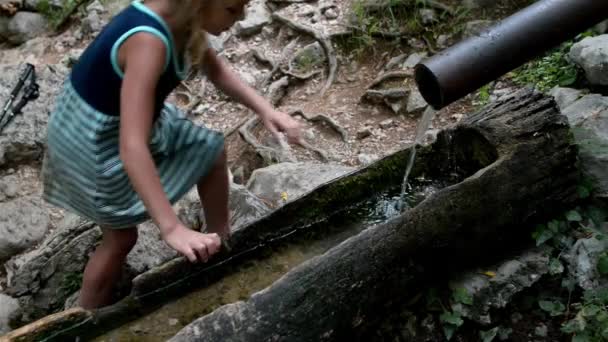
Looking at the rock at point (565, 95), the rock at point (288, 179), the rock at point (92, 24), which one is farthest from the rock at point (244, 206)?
the rock at point (92, 24)

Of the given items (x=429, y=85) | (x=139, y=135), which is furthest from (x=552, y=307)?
(x=139, y=135)

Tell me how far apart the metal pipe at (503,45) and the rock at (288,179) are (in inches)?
60.3

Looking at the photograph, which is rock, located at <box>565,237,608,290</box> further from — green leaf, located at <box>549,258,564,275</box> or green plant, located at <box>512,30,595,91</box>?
green plant, located at <box>512,30,595,91</box>

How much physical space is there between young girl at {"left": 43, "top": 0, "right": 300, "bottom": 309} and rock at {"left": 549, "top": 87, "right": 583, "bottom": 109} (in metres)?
2.04

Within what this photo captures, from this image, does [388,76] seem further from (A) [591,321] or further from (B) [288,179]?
(A) [591,321]

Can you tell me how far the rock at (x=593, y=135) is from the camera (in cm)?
296

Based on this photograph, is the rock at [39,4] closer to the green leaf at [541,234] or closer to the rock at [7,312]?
the rock at [7,312]

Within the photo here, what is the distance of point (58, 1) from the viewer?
6.95 metres

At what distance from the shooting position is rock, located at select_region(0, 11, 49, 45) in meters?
6.84

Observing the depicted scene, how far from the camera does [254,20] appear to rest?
238 inches

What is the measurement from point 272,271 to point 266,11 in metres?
3.79

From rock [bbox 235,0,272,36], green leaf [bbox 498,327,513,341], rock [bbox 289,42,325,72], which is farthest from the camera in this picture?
rock [bbox 235,0,272,36]

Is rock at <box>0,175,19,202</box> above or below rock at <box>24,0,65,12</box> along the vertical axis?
below

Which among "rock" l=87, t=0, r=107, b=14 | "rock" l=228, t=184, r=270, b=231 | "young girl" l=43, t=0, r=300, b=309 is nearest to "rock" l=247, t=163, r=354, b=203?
"rock" l=228, t=184, r=270, b=231
